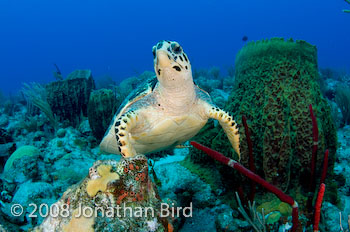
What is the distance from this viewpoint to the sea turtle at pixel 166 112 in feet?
7.67

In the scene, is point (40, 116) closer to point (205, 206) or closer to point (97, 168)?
point (205, 206)

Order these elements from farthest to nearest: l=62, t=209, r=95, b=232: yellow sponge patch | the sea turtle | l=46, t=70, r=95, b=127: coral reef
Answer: l=46, t=70, r=95, b=127: coral reef, the sea turtle, l=62, t=209, r=95, b=232: yellow sponge patch

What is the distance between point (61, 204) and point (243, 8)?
14113 centimetres

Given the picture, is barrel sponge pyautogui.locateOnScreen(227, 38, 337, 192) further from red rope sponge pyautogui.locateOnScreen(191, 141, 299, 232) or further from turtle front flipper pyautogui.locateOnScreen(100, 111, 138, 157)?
turtle front flipper pyautogui.locateOnScreen(100, 111, 138, 157)

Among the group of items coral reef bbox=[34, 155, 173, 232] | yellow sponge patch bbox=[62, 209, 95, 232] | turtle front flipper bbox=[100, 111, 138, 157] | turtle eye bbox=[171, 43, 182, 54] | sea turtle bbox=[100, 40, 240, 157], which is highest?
turtle eye bbox=[171, 43, 182, 54]

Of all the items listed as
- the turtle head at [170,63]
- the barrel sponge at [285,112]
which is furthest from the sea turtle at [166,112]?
the barrel sponge at [285,112]

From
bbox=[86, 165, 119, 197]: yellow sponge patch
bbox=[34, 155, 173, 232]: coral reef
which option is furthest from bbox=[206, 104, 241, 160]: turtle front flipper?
bbox=[86, 165, 119, 197]: yellow sponge patch

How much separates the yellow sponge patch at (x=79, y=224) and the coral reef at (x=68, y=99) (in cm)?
526

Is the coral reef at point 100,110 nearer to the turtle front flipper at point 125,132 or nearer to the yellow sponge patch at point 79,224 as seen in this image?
the turtle front flipper at point 125,132

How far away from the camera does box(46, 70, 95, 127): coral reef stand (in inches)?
233

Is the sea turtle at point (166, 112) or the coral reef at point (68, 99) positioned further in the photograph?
the coral reef at point (68, 99)

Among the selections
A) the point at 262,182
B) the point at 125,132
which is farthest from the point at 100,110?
the point at 262,182

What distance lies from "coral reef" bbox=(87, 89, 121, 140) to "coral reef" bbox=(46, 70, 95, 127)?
4.26 feet

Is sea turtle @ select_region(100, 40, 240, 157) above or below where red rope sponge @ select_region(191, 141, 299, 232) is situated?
above
